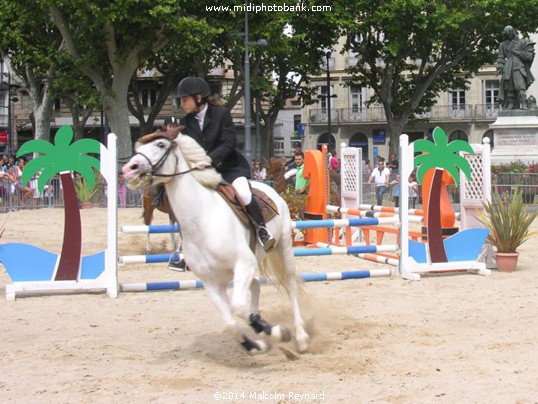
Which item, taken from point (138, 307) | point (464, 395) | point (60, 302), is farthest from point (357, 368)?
point (60, 302)

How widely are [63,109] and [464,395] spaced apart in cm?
5976

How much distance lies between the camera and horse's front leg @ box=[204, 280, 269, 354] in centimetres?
608

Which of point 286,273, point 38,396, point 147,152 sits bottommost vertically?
point 38,396

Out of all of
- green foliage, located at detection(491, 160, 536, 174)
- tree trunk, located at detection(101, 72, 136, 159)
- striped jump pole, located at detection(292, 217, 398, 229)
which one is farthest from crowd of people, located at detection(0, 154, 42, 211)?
striped jump pole, located at detection(292, 217, 398, 229)

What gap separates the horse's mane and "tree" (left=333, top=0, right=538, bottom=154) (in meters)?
33.2

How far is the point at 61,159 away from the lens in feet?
32.0

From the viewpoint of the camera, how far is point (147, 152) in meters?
6.04

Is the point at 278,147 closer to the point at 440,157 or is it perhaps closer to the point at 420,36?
the point at 420,36

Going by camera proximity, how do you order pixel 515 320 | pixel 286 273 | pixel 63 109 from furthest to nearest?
pixel 63 109
pixel 515 320
pixel 286 273

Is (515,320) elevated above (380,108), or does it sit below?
below

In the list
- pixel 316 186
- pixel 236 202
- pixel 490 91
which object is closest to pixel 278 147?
pixel 490 91

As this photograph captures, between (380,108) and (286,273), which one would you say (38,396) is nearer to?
(286,273)

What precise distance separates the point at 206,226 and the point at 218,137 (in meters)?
0.99

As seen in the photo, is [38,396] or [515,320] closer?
[38,396]
